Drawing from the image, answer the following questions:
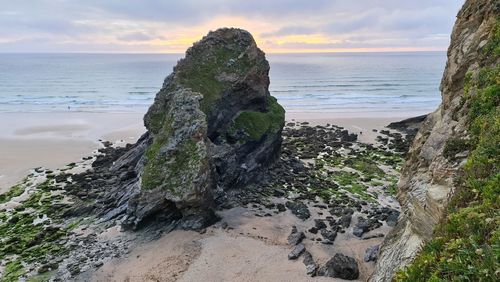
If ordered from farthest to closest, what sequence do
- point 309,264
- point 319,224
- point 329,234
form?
point 319,224 < point 329,234 < point 309,264

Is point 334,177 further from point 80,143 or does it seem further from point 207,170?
point 80,143

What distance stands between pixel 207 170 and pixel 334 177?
11081 mm

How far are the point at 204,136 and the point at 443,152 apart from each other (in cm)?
1358

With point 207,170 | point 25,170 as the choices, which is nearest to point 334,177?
point 207,170

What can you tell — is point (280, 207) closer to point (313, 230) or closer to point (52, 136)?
point (313, 230)

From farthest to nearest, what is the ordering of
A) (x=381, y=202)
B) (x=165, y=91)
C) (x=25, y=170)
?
(x=25, y=170), (x=165, y=91), (x=381, y=202)

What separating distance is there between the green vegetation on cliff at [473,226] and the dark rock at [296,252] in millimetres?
8774

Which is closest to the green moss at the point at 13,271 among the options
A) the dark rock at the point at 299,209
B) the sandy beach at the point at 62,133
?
the sandy beach at the point at 62,133

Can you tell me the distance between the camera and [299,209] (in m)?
22.6

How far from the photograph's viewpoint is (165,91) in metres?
26.9

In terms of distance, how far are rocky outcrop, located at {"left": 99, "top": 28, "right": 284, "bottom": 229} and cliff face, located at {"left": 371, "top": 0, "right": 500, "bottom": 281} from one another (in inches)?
400

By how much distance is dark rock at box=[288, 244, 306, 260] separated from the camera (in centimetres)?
1705

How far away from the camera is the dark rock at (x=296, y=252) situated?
17047mm

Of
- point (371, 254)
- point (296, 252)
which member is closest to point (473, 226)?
point (371, 254)
